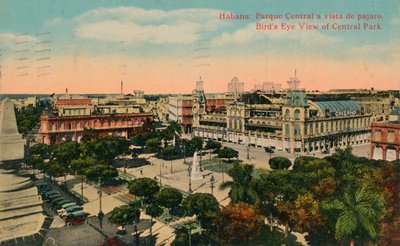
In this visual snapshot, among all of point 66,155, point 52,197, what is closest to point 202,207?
point 52,197

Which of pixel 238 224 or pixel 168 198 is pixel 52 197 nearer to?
pixel 168 198

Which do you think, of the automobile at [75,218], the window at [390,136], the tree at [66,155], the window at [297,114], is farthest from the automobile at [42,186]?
the window at [390,136]

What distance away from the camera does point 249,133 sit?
84.9 meters

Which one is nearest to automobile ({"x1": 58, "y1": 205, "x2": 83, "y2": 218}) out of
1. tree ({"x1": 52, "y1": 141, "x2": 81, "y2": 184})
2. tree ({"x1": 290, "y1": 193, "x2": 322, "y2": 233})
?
tree ({"x1": 52, "y1": 141, "x2": 81, "y2": 184})

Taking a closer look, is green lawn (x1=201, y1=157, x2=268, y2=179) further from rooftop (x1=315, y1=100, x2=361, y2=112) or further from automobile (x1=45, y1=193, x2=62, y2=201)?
rooftop (x1=315, y1=100, x2=361, y2=112)

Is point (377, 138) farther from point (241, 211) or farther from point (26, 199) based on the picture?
point (26, 199)

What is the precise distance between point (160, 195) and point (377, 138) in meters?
40.7

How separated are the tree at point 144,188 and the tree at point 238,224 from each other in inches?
423

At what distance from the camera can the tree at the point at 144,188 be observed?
38.2m

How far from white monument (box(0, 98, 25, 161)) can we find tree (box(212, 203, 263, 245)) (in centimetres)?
1650

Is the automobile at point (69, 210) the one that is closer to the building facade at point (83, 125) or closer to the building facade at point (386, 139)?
the building facade at point (83, 125)

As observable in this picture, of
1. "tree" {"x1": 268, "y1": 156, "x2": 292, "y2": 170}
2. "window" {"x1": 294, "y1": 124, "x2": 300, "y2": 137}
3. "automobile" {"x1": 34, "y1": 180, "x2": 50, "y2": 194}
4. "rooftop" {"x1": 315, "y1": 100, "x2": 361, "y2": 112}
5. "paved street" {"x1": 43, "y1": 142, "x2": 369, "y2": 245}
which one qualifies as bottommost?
"paved street" {"x1": 43, "y1": 142, "x2": 369, "y2": 245}

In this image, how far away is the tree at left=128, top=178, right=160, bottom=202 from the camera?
3822 cm

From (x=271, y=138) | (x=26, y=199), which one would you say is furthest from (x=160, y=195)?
(x=271, y=138)
